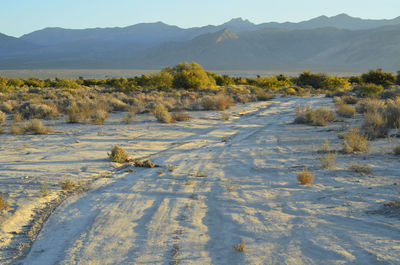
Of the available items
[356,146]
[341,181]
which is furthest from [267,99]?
[341,181]

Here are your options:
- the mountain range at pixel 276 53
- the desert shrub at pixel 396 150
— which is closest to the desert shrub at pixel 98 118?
the desert shrub at pixel 396 150

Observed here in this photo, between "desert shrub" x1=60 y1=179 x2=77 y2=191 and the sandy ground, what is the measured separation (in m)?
0.18

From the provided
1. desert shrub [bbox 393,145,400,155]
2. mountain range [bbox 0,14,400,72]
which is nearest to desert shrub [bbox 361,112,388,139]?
desert shrub [bbox 393,145,400,155]

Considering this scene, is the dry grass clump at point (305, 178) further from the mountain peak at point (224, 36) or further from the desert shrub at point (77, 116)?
the mountain peak at point (224, 36)

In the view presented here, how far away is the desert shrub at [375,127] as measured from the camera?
1052cm

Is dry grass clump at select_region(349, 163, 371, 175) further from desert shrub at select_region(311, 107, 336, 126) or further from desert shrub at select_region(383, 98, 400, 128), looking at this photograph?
desert shrub at select_region(311, 107, 336, 126)

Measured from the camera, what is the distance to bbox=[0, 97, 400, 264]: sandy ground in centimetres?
424

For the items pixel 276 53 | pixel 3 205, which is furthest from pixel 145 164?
pixel 276 53

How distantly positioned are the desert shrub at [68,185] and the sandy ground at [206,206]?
0.18 metres

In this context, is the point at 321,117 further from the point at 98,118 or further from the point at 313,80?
the point at 313,80

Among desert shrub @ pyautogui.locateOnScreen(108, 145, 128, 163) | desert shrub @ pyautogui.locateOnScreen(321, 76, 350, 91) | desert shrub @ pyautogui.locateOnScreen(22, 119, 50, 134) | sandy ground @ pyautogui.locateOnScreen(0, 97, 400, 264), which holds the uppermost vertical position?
desert shrub @ pyautogui.locateOnScreen(321, 76, 350, 91)

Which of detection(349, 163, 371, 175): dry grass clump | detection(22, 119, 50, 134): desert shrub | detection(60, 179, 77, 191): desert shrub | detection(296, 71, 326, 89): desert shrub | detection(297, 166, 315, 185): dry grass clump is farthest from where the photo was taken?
detection(296, 71, 326, 89): desert shrub

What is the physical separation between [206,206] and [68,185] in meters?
2.76

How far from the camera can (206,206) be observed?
573cm
